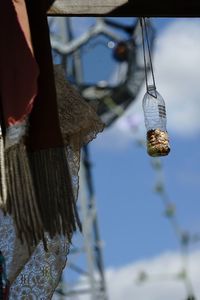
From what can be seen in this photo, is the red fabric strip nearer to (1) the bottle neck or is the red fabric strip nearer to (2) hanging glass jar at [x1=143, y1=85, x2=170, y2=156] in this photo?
(2) hanging glass jar at [x1=143, y1=85, x2=170, y2=156]

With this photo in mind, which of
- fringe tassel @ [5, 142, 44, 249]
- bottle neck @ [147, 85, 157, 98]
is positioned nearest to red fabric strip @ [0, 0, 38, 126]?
fringe tassel @ [5, 142, 44, 249]

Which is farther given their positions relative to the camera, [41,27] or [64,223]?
[41,27]

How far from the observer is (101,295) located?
46.3 ft

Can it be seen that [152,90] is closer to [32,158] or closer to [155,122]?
[155,122]

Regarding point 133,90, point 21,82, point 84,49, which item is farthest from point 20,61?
point 133,90

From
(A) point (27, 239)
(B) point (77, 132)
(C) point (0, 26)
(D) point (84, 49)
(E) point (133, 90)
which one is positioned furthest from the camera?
(E) point (133, 90)

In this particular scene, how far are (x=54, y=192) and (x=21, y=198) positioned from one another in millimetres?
Result: 130

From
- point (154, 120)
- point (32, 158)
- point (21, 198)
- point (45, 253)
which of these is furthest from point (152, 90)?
point (21, 198)

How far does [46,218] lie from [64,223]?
7cm

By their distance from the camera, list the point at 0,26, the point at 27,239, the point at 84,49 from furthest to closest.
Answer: the point at 84,49, the point at 0,26, the point at 27,239

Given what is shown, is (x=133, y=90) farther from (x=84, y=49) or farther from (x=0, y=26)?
(x=0, y=26)

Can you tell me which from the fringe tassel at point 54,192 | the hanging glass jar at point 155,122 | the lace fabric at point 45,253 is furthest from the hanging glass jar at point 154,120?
the fringe tassel at point 54,192

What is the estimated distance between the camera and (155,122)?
11.4 feet

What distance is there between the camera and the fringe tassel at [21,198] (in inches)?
104
